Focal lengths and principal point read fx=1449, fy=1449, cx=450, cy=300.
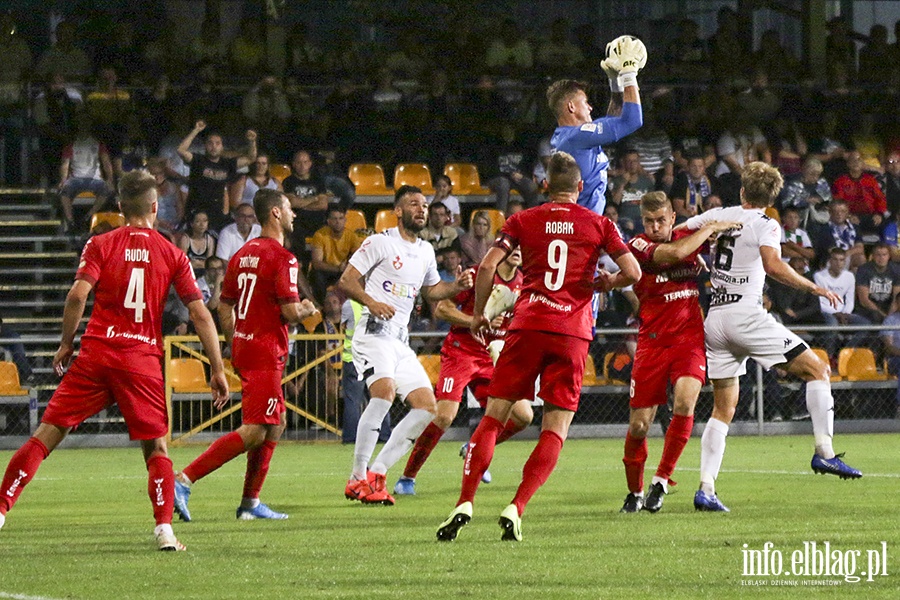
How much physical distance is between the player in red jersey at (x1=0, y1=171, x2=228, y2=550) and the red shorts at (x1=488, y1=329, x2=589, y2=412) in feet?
5.04

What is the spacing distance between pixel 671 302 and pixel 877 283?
11404mm

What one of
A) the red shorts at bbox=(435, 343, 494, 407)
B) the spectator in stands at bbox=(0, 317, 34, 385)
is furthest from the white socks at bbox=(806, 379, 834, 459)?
the spectator in stands at bbox=(0, 317, 34, 385)

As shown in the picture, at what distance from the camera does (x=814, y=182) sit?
2161 cm

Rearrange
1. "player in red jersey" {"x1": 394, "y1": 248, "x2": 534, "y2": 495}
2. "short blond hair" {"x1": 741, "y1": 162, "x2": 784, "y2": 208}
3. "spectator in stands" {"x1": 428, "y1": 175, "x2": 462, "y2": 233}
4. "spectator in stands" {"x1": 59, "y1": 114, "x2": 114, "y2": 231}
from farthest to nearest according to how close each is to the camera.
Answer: "spectator in stands" {"x1": 428, "y1": 175, "x2": 462, "y2": 233}, "spectator in stands" {"x1": 59, "y1": 114, "x2": 114, "y2": 231}, "player in red jersey" {"x1": 394, "y1": 248, "x2": 534, "y2": 495}, "short blond hair" {"x1": 741, "y1": 162, "x2": 784, "y2": 208}

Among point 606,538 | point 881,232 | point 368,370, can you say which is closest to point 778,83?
point 881,232

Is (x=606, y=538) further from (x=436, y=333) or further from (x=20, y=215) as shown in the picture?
(x=20, y=215)

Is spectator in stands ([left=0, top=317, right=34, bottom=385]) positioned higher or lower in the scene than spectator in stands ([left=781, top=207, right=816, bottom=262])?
lower

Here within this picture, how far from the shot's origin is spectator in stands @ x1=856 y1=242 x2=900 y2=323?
19719mm

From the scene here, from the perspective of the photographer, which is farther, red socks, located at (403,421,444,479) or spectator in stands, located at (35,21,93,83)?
spectator in stands, located at (35,21,93,83)

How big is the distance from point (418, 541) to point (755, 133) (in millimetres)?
16276

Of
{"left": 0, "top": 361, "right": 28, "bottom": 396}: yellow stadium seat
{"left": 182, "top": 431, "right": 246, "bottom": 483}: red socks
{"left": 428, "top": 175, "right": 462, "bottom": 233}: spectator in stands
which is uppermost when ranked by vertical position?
{"left": 428, "top": 175, "right": 462, "bottom": 233}: spectator in stands

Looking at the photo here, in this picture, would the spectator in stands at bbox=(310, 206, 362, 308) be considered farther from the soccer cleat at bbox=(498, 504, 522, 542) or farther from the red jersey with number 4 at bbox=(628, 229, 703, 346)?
the soccer cleat at bbox=(498, 504, 522, 542)

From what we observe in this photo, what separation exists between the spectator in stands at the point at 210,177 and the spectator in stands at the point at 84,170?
112cm

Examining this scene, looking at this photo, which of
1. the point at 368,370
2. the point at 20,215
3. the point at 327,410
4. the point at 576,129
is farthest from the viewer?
the point at 20,215
